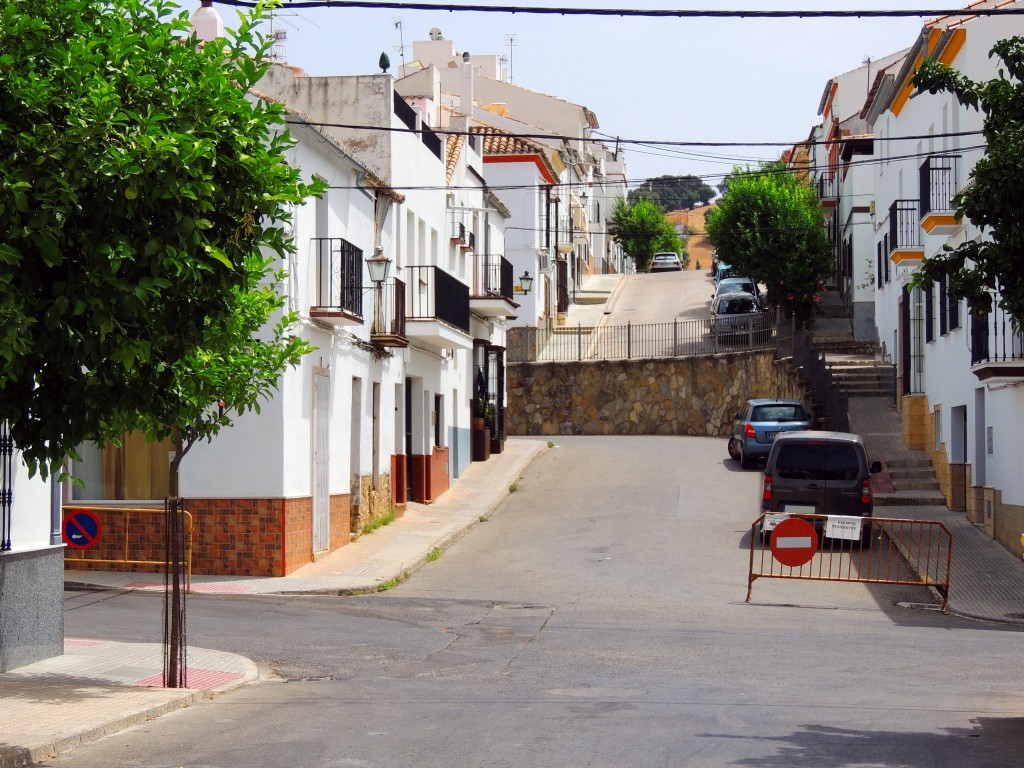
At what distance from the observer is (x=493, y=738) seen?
348 inches

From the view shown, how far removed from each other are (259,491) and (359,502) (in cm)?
414

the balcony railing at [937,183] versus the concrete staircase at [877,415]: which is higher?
the balcony railing at [937,183]

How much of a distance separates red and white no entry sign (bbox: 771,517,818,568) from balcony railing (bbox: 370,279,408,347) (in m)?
9.02

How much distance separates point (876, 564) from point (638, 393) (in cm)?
2129

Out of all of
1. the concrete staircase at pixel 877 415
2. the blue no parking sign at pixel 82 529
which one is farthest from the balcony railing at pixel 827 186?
the blue no parking sign at pixel 82 529

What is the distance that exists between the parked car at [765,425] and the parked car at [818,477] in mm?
7836

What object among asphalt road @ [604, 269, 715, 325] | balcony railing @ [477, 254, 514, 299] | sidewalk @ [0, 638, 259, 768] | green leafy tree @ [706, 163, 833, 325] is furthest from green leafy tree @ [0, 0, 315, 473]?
asphalt road @ [604, 269, 715, 325]

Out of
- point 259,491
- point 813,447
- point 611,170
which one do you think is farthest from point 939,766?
point 611,170

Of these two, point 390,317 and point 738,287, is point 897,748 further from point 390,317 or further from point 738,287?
point 738,287

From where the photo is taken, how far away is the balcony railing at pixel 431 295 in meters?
27.1

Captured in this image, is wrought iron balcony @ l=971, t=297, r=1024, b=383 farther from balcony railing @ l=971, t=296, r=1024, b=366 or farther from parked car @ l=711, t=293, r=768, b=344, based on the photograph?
parked car @ l=711, t=293, r=768, b=344

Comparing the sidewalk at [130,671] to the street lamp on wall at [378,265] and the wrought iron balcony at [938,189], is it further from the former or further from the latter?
the wrought iron balcony at [938,189]

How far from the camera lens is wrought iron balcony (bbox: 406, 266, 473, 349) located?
26.5 metres

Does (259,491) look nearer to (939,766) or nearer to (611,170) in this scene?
(939,766)
